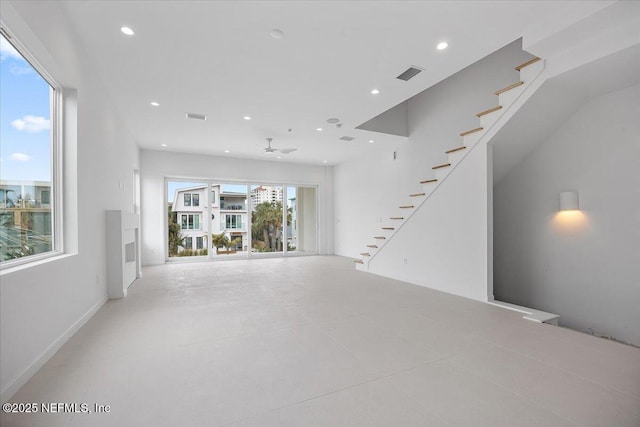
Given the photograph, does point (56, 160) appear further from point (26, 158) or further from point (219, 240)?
point (219, 240)

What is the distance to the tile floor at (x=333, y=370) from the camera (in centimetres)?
162

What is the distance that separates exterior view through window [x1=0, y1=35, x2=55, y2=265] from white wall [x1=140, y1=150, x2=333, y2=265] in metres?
5.13

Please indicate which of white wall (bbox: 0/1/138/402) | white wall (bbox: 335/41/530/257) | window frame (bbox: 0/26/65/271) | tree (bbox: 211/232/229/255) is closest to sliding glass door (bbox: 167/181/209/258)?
tree (bbox: 211/232/229/255)

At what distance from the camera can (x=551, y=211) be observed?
→ 4.24 m

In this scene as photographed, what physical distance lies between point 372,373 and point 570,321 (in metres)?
3.71

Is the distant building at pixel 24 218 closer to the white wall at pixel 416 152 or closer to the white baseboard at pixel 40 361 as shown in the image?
the white baseboard at pixel 40 361

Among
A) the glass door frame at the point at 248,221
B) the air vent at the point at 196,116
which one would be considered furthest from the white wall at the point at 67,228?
the glass door frame at the point at 248,221

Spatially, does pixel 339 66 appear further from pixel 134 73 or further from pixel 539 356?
pixel 539 356

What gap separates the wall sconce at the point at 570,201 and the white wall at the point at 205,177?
6.66 m

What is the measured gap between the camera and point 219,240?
27.8 ft

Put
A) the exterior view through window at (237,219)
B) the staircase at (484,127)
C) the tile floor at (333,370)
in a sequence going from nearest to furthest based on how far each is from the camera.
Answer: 1. the tile floor at (333,370)
2. the staircase at (484,127)
3. the exterior view through window at (237,219)

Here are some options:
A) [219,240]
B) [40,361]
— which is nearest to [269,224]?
[219,240]

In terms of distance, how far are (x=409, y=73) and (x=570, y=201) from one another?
2.86 metres

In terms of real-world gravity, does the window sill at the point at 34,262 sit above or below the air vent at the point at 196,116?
below
